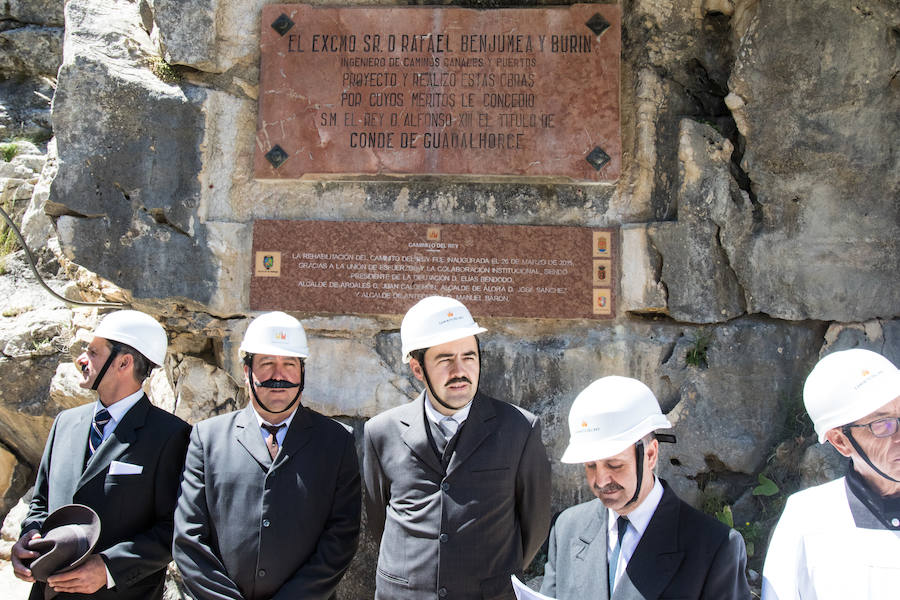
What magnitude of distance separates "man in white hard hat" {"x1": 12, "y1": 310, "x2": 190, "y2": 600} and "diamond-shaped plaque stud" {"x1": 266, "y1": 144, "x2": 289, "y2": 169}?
153cm

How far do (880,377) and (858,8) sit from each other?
303 centimetres

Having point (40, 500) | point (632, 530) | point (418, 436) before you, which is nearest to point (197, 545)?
point (40, 500)

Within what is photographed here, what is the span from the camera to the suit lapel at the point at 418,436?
279 centimetres

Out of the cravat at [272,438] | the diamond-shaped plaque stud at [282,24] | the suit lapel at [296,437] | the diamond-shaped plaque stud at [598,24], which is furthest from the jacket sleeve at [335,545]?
the diamond-shaped plaque stud at [598,24]

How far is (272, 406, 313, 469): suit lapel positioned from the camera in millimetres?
2855

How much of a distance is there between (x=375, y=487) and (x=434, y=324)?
2.40 feet

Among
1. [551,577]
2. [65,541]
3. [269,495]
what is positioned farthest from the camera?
[269,495]

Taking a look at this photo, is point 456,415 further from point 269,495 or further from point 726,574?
point 726,574

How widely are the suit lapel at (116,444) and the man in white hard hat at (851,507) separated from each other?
2.44 metres

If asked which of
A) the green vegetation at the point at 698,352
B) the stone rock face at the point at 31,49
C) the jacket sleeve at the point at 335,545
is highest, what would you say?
the stone rock face at the point at 31,49

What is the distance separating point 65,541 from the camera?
2.66 m

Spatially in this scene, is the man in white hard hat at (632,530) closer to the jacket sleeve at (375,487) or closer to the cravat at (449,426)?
the cravat at (449,426)

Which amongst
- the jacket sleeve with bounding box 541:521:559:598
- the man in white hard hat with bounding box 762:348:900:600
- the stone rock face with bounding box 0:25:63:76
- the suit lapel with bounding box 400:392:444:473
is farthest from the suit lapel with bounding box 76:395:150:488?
the stone rock face with bounding box 0:25:63:76

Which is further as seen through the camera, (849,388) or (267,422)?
(267,422)
